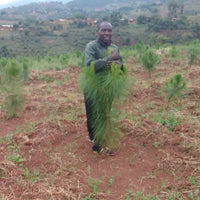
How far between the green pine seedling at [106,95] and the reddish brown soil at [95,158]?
23 centimetres

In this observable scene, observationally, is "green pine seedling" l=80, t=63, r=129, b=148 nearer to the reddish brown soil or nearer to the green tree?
the reddish brown soil

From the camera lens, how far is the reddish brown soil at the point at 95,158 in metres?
2.62

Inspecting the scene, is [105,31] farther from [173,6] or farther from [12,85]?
[173,6]

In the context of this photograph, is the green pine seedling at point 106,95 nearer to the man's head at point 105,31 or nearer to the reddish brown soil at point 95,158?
the reddish brown soil at point 95,158

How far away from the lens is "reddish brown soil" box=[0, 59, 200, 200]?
8.60 ft

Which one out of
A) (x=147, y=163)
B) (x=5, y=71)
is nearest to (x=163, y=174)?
(x=147, y=163)

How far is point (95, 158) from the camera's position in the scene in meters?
3.32

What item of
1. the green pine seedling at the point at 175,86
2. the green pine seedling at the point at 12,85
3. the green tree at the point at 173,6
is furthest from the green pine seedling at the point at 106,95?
the green tree at the point at 173,6

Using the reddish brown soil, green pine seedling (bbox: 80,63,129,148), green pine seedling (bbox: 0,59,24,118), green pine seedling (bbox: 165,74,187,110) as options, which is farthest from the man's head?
green pine seedling (bbox: 0,59,24,118)

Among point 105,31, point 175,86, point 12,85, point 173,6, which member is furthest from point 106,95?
point 173,6

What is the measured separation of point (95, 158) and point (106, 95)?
96 centimetres

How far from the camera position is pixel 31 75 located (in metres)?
9.22

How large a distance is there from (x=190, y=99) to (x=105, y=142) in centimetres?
A: 325

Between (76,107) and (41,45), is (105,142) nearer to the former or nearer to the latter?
(76,107)
